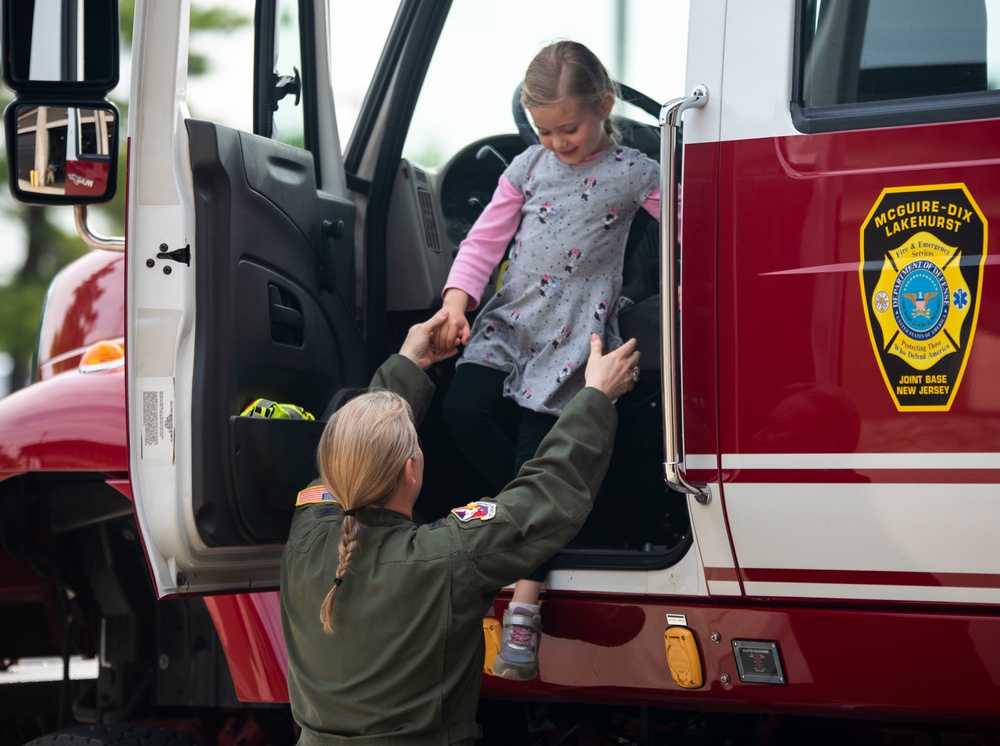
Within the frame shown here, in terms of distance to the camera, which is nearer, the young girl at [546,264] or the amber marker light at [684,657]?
the amber marker light at [684,657]

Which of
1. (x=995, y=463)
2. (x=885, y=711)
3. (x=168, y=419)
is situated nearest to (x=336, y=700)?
(x=168, y=419)

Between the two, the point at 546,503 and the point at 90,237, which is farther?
the point at 90,237

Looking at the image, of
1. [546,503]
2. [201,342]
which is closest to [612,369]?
[546,503]

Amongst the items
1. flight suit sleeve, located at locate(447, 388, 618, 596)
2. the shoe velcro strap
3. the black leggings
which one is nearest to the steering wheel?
the black leggings

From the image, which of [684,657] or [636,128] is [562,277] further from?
[684,657]

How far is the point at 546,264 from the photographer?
275cm

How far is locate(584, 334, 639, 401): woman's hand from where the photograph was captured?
2393 millimetres

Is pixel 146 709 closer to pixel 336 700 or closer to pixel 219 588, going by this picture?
pixel 219 588

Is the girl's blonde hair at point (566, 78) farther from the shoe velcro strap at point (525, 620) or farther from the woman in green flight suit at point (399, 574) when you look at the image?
the shoe velcro strap at point (525, 620)

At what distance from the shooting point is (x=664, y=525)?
9.41ft

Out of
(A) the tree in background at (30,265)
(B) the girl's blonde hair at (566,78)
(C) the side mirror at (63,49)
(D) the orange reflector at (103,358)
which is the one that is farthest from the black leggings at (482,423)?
(A) the tree in background at (30,265)

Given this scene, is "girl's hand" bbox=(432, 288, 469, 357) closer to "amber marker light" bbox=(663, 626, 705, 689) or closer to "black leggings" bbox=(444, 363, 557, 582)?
"black leggings" bbox=(444, 363, 557, 582)

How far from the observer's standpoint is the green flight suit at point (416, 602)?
210 centimetres

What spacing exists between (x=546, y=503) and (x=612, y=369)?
0.36 m
